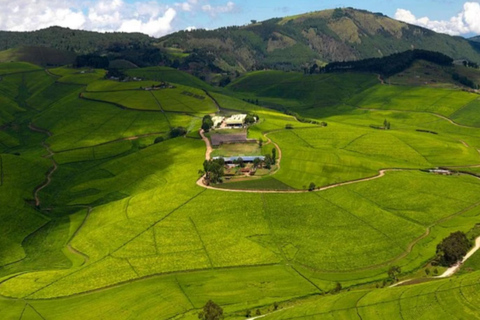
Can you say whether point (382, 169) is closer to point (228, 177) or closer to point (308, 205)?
point (308, 205)

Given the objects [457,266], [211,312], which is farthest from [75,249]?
[457,266]

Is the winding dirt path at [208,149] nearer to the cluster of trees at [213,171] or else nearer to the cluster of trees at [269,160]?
the cluster of trees at [213,171]

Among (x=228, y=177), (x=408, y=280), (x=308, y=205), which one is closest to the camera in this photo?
(x=408, y=280)

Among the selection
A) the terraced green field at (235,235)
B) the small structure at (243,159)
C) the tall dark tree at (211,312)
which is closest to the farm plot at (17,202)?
the terraced green field at (235,235)

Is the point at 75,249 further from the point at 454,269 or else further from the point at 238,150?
the point at 454,269

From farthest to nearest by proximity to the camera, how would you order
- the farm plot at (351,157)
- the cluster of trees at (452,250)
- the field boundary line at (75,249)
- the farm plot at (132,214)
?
the farm plot at (351,157) < the field boundary line at (75,249) < the farm plot at (132,214) < the cluster of trees at (452,250)

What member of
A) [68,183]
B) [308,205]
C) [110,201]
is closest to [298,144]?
[308,205]

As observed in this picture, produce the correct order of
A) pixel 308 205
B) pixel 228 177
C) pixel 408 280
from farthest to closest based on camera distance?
pixel 228 177 → pixel 308 205 → pixel 408 280

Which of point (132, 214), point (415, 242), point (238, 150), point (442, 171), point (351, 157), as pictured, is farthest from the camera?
point (238, 150)
